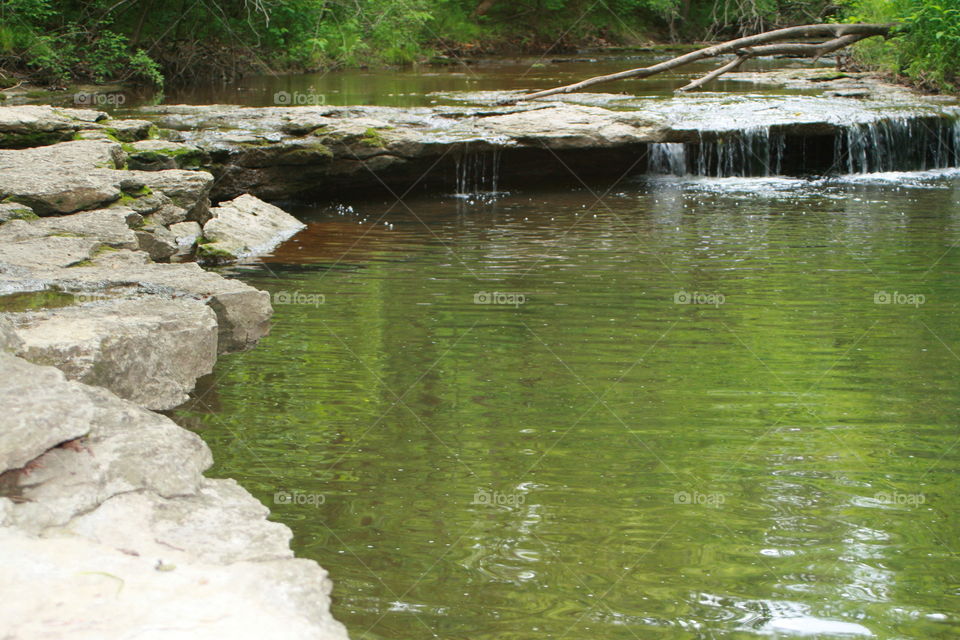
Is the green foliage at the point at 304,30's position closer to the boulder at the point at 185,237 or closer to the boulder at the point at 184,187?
the boulder at the point at 184,187

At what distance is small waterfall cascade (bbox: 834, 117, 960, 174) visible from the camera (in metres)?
13.3

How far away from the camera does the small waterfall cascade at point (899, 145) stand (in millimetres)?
13312

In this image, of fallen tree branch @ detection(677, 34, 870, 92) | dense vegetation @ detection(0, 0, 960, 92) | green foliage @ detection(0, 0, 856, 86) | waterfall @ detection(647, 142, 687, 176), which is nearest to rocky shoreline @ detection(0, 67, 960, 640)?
waterfall @ detection(647, 142, 687, 176)

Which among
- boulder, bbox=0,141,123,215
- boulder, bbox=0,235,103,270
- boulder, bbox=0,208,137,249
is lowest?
boulder, bbox=0,235,103,270

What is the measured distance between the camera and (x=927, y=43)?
1636 cm

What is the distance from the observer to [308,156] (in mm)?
11477

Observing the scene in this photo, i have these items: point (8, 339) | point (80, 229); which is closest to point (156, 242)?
point (80, 229)

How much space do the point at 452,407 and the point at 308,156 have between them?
701cm

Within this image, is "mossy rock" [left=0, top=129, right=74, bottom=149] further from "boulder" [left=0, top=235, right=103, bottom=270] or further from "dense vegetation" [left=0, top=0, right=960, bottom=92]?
"dense vegetation" [left=0, top=0, right=960, bottom=92]

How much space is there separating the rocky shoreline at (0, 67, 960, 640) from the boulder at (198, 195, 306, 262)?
0.03 meters

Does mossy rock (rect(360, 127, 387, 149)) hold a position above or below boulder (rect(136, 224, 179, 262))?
above

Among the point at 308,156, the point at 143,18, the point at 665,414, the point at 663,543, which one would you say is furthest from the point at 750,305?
the point at 143,18

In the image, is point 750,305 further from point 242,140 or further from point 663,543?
point 242,140

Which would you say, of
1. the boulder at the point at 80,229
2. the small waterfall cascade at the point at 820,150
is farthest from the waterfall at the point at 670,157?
the boulder at the point at 80,229
